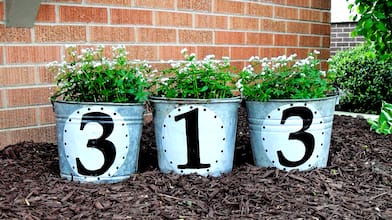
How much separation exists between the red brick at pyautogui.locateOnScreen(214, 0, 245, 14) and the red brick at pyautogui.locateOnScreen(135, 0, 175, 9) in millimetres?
500

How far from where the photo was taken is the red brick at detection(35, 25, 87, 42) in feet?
10.0

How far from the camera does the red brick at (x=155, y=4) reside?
3.56 meters

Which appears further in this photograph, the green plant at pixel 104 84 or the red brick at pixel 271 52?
the red brick at pixel 271 52

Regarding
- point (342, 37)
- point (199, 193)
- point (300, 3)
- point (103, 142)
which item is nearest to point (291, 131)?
point (199, 193)

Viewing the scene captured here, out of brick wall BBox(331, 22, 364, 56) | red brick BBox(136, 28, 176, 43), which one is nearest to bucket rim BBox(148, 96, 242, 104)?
red brick BBox(136, 28, 176, 43)

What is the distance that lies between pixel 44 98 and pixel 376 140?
89.8 inches

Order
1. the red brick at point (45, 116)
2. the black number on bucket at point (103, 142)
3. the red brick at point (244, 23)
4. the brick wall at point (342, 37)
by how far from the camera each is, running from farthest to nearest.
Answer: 1. the brick wall at point (342, 37)
2. the red brick at point (244, 23)
3. the red brick at point (45, 116)
4. the black number on bucket at point (103, 142)

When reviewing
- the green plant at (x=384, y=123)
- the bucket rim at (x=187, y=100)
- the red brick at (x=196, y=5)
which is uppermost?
the red brick at (x=196, y=5)

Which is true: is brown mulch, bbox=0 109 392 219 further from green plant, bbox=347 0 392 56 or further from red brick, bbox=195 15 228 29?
green plant, bbox=347 0 392 56

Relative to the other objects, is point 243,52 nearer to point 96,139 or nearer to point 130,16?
point 130,16

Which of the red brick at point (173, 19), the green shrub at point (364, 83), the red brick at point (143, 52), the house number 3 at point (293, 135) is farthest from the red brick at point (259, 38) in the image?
the green shrub at point (364, 83)

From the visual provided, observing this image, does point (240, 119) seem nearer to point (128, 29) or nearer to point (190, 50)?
point (190, 50)

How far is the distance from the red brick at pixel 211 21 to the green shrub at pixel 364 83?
2727 mm

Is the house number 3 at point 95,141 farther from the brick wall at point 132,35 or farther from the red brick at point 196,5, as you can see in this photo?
the red brick at point 196,5
